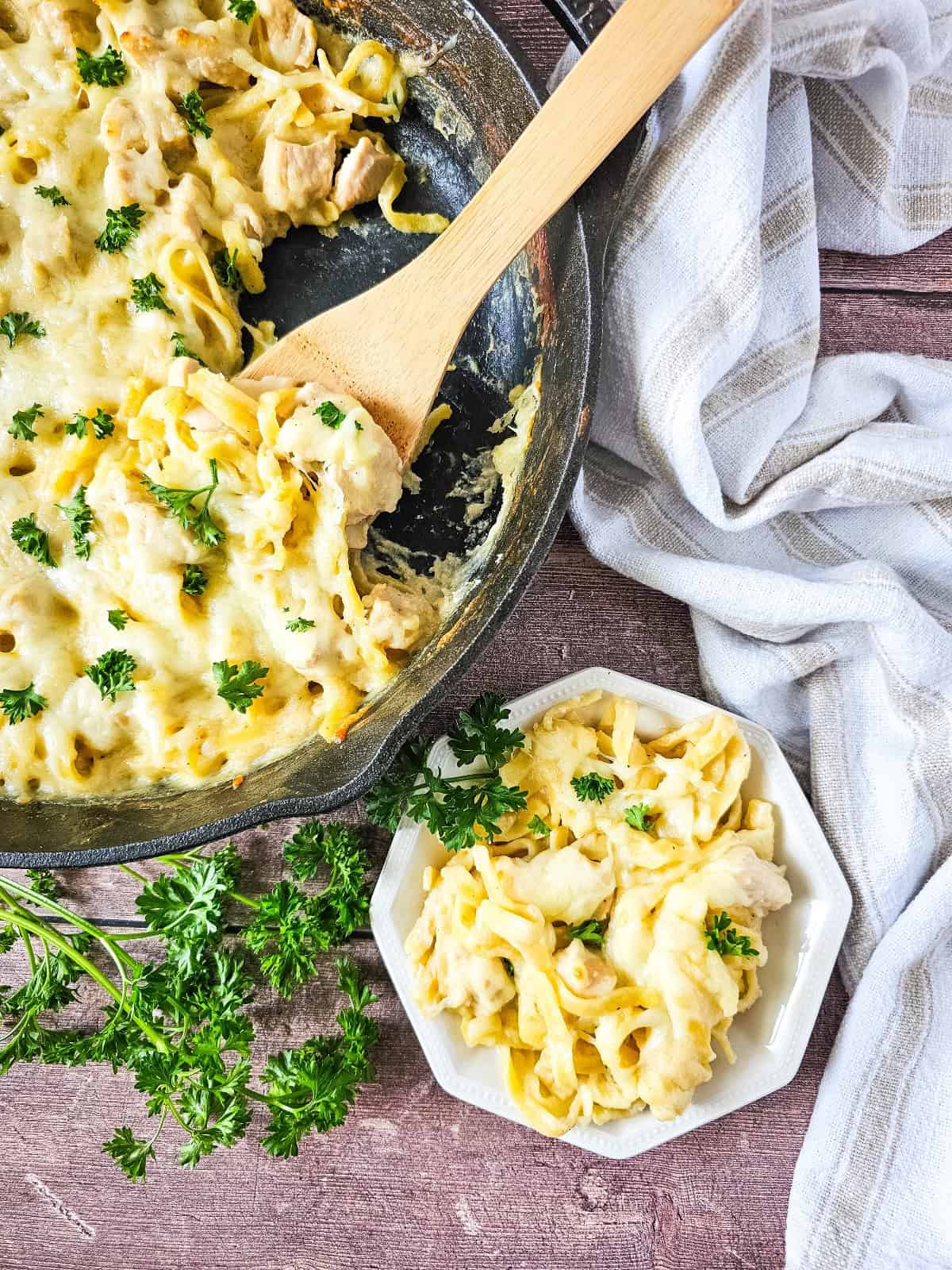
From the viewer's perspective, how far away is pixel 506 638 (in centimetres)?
276

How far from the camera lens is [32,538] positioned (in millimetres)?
2254

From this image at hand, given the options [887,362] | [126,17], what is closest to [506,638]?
[887,362]

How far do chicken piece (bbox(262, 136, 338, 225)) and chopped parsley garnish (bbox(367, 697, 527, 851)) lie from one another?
4.38 ft

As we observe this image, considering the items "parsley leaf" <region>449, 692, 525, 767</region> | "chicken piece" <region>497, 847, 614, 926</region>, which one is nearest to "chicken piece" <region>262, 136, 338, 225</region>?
"parsley leaf" <region>449, 692, 525, 767</region>

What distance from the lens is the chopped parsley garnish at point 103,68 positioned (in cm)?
235

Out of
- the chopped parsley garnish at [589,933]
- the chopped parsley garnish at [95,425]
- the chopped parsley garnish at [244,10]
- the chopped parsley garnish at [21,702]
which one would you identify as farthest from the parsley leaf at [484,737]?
the chopped parsley garnish at [244,10]

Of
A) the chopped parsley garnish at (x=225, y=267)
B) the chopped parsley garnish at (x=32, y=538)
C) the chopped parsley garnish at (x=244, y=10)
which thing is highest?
the chopped parsley garnish at (x=244, y=10)

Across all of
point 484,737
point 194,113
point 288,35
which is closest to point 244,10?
point 288,35

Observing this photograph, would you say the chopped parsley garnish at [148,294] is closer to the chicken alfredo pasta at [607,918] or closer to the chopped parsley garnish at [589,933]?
the chicken alfredo pasta at [607,918]

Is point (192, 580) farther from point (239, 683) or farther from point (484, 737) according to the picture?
point (484, 737)

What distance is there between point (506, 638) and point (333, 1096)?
4.13ft

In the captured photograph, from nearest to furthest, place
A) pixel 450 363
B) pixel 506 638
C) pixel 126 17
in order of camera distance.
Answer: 1. pixel 126 17
2. pixel 450 363
3. pixel 506 638

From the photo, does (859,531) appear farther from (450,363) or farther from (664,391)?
(450,363)

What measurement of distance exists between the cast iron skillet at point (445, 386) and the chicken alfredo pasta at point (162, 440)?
10cm
